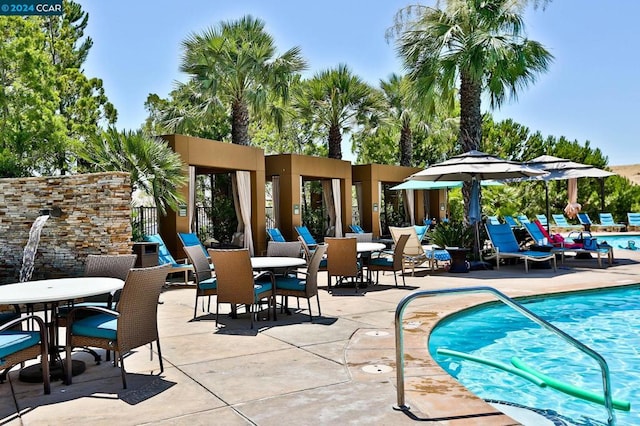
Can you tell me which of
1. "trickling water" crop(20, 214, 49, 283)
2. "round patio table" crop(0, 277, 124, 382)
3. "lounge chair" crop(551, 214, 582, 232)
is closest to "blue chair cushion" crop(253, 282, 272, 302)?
"round patio table" crop(0, 277, 124, 382)

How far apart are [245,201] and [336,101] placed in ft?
25.3

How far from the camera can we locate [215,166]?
12.5 meters

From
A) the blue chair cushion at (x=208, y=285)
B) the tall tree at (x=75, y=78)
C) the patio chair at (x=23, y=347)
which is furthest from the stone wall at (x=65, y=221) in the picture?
the tall tree at (x=75, y=78)

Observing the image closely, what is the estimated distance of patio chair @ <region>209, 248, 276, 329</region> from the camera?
5.55 m

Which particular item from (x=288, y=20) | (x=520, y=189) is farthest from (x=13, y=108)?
(x=520, y=189)

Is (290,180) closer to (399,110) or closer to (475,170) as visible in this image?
(475,170)

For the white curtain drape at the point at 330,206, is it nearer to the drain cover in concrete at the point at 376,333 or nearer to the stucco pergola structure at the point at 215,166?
the stucco pergola structure at the point at 215,166

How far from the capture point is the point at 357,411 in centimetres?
315

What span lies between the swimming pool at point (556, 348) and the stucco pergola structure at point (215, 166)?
6981mm

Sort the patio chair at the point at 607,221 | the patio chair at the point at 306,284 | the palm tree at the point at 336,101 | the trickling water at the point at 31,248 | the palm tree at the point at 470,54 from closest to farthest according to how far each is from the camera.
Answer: the patio chair at the point at 306,284, the trickling water at the point at 31,248, the palm tree at the point at 470,54, the palm tree at the point at 336,101, the patio chair at the point at 607,221

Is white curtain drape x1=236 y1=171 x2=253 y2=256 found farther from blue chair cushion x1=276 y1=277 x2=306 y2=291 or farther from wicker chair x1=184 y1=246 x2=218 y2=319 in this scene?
blue chair cushion x1=276 y1=277 x2=306 y2=291

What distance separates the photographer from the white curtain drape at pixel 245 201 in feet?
45.5

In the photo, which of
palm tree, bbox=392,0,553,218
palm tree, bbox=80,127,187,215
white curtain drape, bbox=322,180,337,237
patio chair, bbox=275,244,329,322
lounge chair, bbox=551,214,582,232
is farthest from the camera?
lounge chair, bbox=551,214,582,232

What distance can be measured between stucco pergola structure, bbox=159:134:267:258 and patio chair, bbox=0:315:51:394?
7.61m
